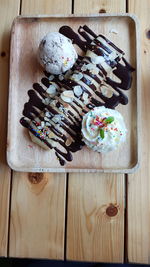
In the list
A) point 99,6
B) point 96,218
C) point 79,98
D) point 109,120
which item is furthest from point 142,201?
point 99,6

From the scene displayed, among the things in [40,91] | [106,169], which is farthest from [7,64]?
[106,169]

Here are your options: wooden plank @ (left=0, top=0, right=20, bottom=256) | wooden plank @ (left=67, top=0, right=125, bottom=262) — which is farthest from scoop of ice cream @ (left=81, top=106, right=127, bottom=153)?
wooden plank @ (left=0, top=0, right=20, bottom=256)

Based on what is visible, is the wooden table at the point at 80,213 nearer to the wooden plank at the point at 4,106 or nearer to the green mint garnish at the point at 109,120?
the wooden plank at the point at 4,106

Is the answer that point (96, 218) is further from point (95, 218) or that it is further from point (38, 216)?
point (38, 216)

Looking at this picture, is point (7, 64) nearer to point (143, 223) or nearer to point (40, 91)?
point (40, 91)

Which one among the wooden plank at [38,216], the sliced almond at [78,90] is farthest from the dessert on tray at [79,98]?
the wooden plank at [38,216]
